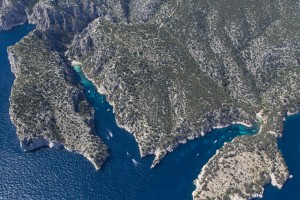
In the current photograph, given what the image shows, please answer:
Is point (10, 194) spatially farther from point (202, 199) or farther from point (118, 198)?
point (202, 199)

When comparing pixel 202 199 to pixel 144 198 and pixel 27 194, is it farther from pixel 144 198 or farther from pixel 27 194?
pixel 27 194

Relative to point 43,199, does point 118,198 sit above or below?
above

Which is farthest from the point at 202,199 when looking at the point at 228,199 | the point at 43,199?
the point at 43,199

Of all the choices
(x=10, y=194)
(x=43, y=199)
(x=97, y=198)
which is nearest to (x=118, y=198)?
(x=97, y=198)

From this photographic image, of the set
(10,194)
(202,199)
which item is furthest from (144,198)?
(10,194)

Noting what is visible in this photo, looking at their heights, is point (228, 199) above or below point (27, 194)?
above

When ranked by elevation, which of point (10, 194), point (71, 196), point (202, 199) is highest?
point (202, 199)

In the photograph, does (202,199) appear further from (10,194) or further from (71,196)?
(10,194)

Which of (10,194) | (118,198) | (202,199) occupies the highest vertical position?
(202,199)
